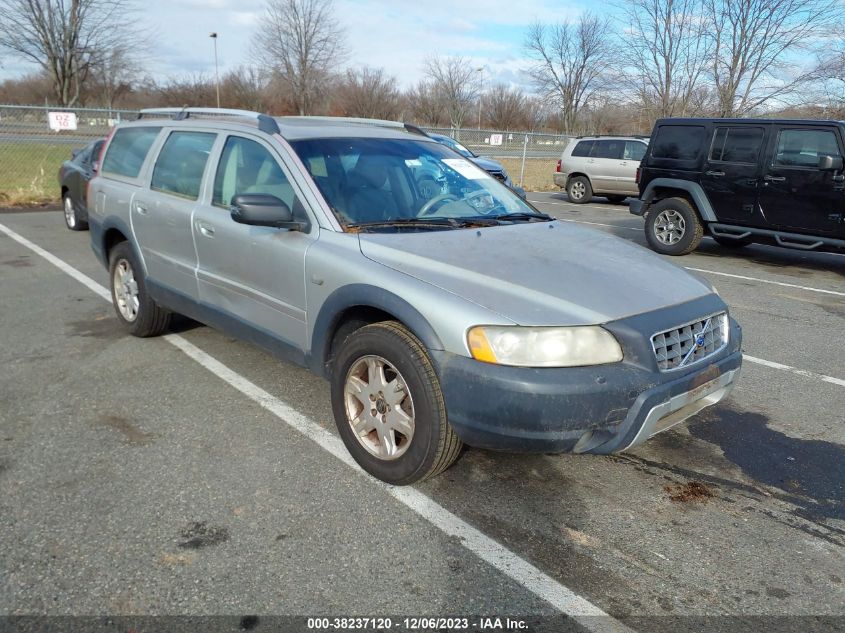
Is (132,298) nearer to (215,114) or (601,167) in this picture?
(215,114)

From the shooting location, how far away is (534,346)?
262 cm

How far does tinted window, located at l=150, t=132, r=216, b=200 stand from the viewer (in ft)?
13.9

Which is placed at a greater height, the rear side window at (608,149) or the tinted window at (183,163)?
the rear side window at (608,149)

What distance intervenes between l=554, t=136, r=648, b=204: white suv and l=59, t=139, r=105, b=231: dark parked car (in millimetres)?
11260

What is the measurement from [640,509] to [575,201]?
14.9 meters

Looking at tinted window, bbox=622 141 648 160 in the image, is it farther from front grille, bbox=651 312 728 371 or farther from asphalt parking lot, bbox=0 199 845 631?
front grille, bbox=651 312 728 371

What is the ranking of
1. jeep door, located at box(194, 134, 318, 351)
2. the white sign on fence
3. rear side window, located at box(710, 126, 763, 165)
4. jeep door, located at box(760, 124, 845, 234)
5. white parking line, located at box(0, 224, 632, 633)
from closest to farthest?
white parking line, located at box(0, 224, 632, 633) → jeep door, located at box(194, 134, 318, 351) → jeep door, located at box(760, 124, 845, 234) → rear side window, located at box(710, 126, 763, 165) → the white sign on fence

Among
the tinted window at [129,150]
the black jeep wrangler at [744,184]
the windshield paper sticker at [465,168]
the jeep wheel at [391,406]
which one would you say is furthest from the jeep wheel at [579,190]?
the jeep wheel at [391,406]

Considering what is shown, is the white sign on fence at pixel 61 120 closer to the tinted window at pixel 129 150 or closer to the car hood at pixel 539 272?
the tinted window at pixel 129 150

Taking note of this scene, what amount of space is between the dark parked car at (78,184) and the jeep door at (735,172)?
29.1 feet

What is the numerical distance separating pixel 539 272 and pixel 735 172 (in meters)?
7.04

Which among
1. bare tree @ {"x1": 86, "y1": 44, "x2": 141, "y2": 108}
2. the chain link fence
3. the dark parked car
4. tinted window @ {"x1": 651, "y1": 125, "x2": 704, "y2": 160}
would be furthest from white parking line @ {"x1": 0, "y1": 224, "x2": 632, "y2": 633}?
bare tree @ {"x1": 86, "y1": 44, "x2": 141, "y2": 108}

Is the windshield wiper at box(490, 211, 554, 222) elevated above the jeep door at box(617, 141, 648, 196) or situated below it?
below

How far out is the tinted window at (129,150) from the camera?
4922 millimetres
